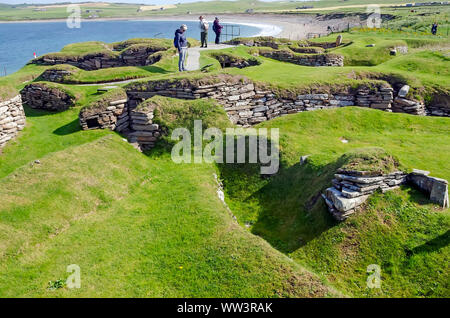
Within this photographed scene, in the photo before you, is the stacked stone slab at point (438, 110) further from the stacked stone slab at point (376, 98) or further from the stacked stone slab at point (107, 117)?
the stacked stone slab at point (107, 117)

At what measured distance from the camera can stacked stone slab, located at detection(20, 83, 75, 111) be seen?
21969mm

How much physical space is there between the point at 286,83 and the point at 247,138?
8223mm

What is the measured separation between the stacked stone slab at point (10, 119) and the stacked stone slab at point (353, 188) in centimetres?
1704

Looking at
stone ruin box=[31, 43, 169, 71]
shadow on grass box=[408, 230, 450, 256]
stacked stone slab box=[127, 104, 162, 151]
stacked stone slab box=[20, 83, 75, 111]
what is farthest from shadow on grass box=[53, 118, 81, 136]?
shadow on grass box=[408, 230, 450, 256]

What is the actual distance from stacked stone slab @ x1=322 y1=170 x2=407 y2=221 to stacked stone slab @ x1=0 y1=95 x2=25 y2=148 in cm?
1704

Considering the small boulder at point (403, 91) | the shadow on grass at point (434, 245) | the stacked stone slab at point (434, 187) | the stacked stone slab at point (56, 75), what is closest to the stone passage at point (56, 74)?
the stacked stone slab at point (56, 75)

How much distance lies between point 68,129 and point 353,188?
16.1 meters

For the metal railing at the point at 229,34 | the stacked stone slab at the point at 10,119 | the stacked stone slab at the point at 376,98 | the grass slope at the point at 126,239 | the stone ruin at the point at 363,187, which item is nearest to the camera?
the grass slope at the point at 126,239

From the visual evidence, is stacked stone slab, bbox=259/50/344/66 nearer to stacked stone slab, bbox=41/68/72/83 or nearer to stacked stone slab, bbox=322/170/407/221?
stacked stone slab, bbox=41/68/72/83

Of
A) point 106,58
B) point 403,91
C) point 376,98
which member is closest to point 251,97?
point 376,98

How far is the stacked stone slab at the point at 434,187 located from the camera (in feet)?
39.1

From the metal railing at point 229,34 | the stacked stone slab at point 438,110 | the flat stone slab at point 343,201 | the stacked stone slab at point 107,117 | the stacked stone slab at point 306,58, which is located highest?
the metal railing at point 229,34

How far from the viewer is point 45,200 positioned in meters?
13.0
